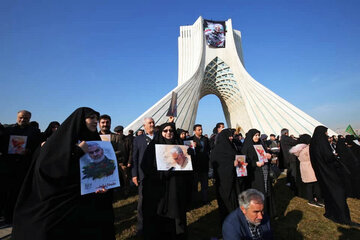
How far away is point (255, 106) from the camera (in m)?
21.2

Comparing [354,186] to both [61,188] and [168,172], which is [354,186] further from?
[61,188]

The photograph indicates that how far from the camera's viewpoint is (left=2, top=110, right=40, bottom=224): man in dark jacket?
323 cm

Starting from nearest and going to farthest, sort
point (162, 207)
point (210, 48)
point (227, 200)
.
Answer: point (162, 207) < point (227, 200) < point (210, 48)

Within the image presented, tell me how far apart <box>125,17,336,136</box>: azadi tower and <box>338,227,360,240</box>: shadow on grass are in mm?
13254

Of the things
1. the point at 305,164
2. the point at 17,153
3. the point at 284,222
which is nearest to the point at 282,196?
the point at 305,164

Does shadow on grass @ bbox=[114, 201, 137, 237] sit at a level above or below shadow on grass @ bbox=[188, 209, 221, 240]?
above

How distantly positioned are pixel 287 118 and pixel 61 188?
66.1 feet

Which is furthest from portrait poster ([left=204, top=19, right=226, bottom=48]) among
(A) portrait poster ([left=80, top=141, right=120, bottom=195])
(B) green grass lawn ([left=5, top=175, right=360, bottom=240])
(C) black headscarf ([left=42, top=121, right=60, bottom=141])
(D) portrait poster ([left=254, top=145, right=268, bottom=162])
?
(A) portrait poster ([left=80, top=141, right=120, bottom=195])

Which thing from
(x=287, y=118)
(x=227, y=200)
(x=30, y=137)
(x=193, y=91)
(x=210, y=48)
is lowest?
(x=227, y=200)

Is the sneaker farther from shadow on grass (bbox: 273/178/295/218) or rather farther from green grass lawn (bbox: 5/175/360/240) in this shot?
shadow on grass (bbox: 273/178/295/218)

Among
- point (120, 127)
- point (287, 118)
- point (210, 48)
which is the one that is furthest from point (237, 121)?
point (120, 127)

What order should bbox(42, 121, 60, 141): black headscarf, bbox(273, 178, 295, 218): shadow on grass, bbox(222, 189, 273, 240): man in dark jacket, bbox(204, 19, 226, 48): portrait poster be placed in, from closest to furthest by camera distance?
bbox(222, 189, 273, 240): man in dark jacket → bbox(42, 121, 60, 141): black headscarf → bbox(273, 178, 295, 218): shadow on grass → bbox(204, 19, 226, 48): portrait poster

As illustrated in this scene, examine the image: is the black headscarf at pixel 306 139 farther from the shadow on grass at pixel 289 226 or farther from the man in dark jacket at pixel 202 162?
the man in dark jacket at pixel 202 162

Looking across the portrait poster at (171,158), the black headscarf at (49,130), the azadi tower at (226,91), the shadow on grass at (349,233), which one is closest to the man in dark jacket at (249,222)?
the portrait poster at (171,158)
